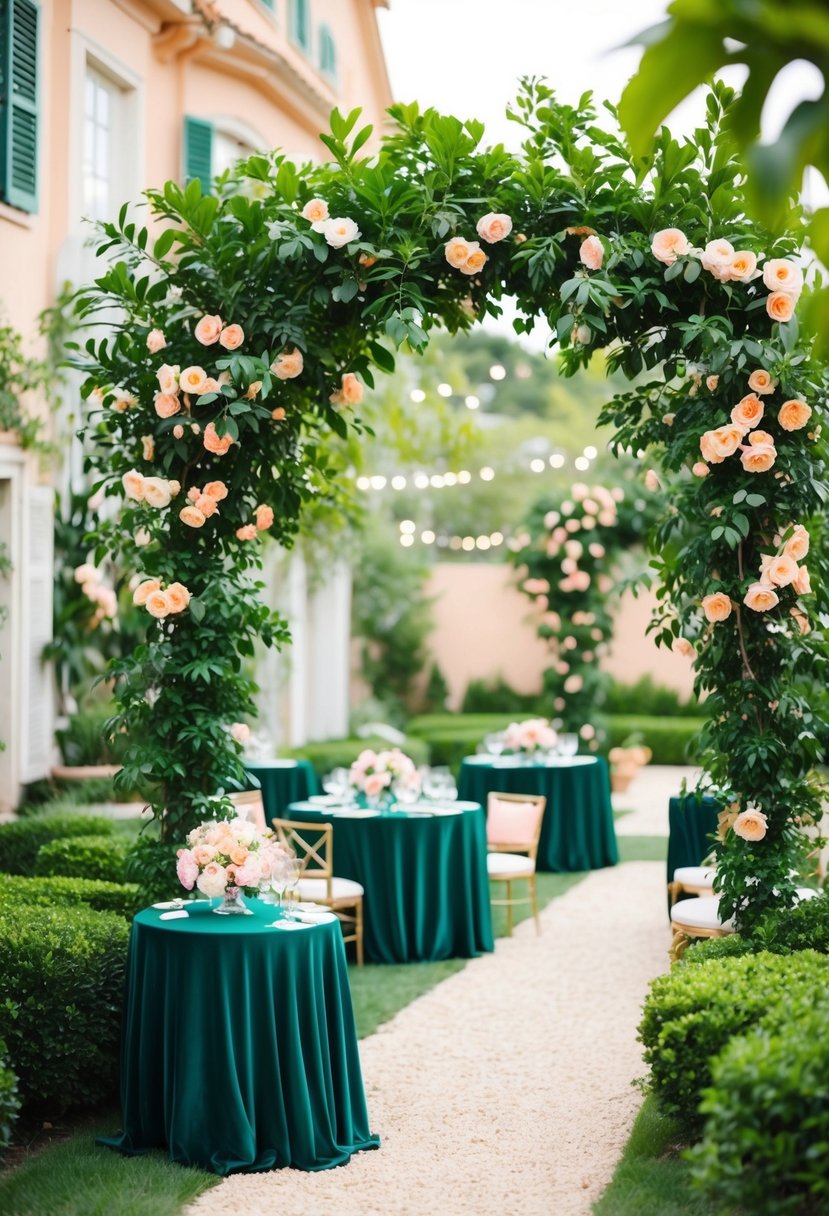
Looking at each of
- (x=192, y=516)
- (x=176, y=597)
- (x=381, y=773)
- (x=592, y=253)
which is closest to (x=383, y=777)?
(x=381, y=773)

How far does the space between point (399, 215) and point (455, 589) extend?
44.5ft

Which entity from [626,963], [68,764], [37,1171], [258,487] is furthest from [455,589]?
[37,1171]

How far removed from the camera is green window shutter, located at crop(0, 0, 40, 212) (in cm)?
839

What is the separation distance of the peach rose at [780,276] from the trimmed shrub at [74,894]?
3764 mm

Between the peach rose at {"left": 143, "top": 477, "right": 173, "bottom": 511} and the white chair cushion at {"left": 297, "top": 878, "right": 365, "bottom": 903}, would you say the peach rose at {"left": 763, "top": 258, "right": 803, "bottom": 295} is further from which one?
the white chair cushion at {"left": 297, "top": 878, "right": 365, "bottom": 903}

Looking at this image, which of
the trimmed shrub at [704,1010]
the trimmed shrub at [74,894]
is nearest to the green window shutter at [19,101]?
the trimmed shrub at [74,894]

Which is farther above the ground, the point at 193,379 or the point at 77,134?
the point at 77,134

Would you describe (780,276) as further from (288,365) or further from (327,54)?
(327,54)

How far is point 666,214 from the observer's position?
219 inches

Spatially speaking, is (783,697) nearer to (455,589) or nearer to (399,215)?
(399,215)

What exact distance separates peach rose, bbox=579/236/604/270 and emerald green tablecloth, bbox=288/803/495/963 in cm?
411

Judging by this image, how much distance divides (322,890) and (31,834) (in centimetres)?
180

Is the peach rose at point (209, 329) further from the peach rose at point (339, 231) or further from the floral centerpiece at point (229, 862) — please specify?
the floral centerpiece at point (229, 862)

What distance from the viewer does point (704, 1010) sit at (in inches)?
175
